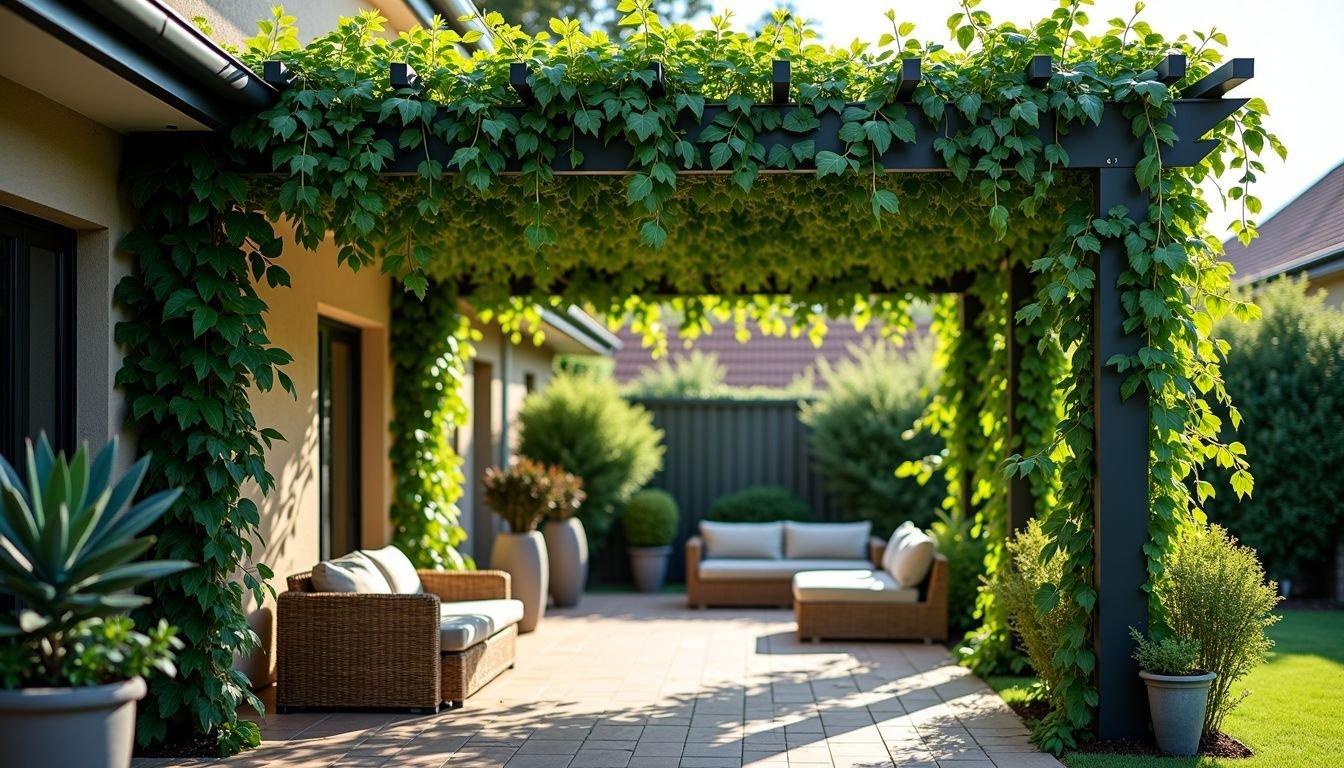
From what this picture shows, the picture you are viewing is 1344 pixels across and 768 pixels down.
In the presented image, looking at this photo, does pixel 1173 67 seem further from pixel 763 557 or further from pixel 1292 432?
pixel 763 557

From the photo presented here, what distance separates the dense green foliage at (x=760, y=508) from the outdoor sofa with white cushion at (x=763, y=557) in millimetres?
753

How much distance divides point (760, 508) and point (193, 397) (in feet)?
28.1

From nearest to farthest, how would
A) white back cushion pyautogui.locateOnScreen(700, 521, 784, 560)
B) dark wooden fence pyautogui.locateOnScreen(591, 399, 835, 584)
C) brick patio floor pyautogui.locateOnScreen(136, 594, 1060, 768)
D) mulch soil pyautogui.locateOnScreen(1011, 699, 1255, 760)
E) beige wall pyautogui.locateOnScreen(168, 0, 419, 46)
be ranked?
mulch soil pyautogui.locateOnScreen(1011, 699, 1255, 760) < brick patio floor pyautogui.locateOnScreen(136, 594, 1060, 768) < beige wall pyautogui.locateOnScreen(168, 0, 419, 46) < white back cushion pyautogui.locateOnScreen(700, 521, 784, 560) < dark wooden fence pyautogui.locateOnScreen(591, 399, 835, 584)

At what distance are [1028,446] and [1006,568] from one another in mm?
827

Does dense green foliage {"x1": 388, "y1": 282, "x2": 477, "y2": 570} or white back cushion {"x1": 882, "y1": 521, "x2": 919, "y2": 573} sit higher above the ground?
dense green foliage {"x1": 388, "y1": 282, "x2": 477, "y2": 570}

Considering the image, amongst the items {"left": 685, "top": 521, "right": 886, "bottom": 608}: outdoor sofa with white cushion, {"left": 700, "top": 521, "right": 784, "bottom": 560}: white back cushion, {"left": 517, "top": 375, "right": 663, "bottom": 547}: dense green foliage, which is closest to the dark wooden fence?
{"left": 517, "top": 375, "right": 663, "bottom": 547}: dense green foliage

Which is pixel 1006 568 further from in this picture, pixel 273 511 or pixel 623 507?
pixel 623 507

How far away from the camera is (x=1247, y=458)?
35.4ft

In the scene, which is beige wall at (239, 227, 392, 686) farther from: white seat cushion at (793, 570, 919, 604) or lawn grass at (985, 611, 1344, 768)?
lawn grass at (985, 611, 1344, 768)

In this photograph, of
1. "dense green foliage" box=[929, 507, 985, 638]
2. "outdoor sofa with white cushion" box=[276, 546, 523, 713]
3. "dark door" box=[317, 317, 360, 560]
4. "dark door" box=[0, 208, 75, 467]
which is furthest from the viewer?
"dense green foliage" box=[929, 507, 985, 638]

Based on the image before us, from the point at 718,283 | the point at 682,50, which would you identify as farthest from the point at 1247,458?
the point at 682,50

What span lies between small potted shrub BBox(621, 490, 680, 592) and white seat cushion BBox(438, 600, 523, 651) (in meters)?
5.15

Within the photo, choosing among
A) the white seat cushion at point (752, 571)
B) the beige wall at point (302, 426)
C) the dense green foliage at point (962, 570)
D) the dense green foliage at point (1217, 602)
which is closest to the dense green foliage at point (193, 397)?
the beige wall at point (302, 426)

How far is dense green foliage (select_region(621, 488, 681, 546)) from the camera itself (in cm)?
1307
